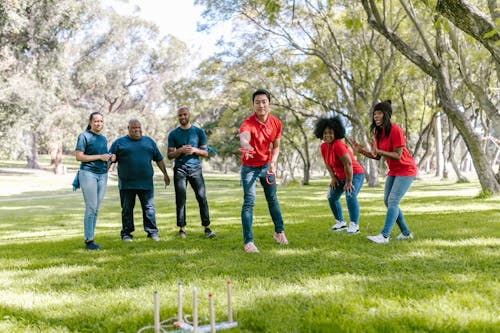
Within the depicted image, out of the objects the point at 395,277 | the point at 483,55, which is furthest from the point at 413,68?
the point at 395,277

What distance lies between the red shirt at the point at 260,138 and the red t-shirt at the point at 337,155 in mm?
1287

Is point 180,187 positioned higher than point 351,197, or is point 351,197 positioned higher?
point 180,187

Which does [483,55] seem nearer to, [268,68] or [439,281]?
[268,68]

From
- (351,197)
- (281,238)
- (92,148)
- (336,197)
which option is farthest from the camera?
(336,197)

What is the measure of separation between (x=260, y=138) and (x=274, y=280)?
7.77 ft

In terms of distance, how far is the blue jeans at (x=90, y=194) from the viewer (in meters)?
6.70

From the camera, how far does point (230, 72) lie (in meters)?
26.5

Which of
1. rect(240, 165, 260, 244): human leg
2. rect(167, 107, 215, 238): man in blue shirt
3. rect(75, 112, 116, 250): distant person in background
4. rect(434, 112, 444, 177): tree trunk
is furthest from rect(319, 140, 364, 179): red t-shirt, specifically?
rect(434, 112, 444, 177): tree trunk

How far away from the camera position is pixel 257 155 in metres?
6.30

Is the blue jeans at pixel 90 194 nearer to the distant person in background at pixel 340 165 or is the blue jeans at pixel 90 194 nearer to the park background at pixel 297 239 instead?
the park background at pixel 297 239

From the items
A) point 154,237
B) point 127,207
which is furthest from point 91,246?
point 154,237

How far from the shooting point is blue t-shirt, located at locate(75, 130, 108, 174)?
22.0ft

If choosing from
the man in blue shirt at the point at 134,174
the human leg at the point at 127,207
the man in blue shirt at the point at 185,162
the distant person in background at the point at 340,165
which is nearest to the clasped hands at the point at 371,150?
the distant person in background at the point at 340,165

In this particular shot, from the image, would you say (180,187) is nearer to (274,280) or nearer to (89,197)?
(89,197)
